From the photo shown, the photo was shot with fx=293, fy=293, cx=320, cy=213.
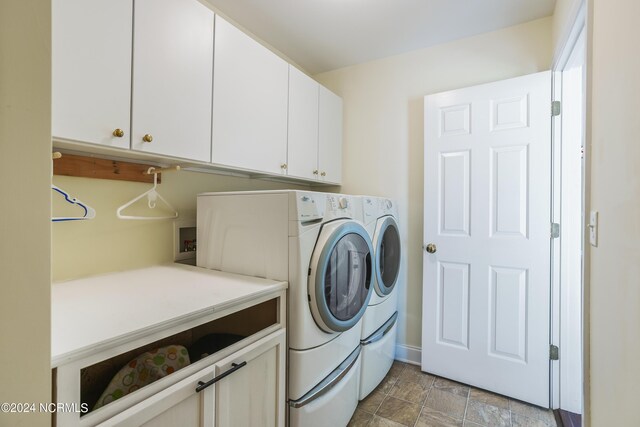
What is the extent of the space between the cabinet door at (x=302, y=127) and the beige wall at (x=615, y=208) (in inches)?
57.7

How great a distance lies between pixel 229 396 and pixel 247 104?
4.50 feet

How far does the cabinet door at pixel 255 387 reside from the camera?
0.99 m

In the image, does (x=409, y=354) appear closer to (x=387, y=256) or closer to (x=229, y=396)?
(x=387, y=256)

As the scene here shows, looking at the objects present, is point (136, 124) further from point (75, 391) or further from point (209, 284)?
point (75, 391)


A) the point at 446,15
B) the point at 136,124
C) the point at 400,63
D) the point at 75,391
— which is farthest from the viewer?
the point at 400,63

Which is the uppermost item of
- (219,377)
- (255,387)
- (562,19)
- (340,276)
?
(562,19)

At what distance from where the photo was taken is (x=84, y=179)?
1321 mm

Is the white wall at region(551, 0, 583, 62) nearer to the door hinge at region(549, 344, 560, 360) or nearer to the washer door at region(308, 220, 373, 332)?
the washer door at region(308, 220, 373, 332)

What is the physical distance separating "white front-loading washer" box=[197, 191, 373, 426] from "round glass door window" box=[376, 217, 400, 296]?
0.29 meters

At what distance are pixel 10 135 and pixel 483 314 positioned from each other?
235cm

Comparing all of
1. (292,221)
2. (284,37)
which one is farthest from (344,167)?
(292,221)

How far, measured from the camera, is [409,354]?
2.35 meters

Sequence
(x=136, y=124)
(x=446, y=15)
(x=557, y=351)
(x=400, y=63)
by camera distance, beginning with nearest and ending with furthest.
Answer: (x=136, y=124)
(x=557, y=351)
(x=446, y=15)
(x=400, y=63)

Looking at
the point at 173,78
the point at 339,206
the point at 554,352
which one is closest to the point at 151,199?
the point at 173,78
